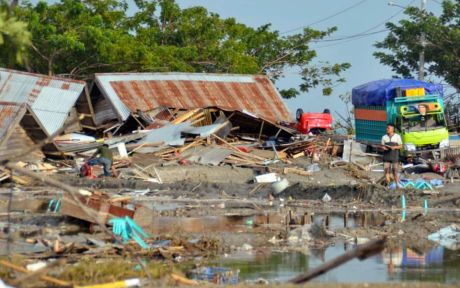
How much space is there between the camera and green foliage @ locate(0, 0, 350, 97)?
42156 mm

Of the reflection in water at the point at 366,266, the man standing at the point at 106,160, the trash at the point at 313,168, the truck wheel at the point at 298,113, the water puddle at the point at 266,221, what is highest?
the truck wheel at the point at 298,113

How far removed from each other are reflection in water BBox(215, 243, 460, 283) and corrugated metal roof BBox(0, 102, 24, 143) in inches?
629

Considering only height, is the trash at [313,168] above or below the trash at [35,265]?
above

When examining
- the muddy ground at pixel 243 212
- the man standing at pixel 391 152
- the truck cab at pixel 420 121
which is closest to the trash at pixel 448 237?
the muddy ground at pixel 243 212

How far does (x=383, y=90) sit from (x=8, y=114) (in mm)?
12100

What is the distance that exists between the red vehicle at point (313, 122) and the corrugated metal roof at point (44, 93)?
334 inches

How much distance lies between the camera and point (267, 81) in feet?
144

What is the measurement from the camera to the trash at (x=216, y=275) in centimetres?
1356

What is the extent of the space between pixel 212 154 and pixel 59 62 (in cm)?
1374

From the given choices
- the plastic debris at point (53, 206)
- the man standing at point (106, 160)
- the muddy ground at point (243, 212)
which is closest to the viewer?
the muddy ground at point (243, 212)

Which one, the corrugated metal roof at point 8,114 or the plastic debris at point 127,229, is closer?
the plastic debris at point 127,229

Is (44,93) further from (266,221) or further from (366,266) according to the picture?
(366,266)

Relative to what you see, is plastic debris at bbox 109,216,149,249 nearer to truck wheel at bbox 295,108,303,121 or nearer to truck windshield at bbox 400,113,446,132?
truck windshield at bbox 400,113,446,132

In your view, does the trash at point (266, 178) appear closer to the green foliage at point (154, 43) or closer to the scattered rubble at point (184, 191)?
the scattered rubble at point (184, 191)
